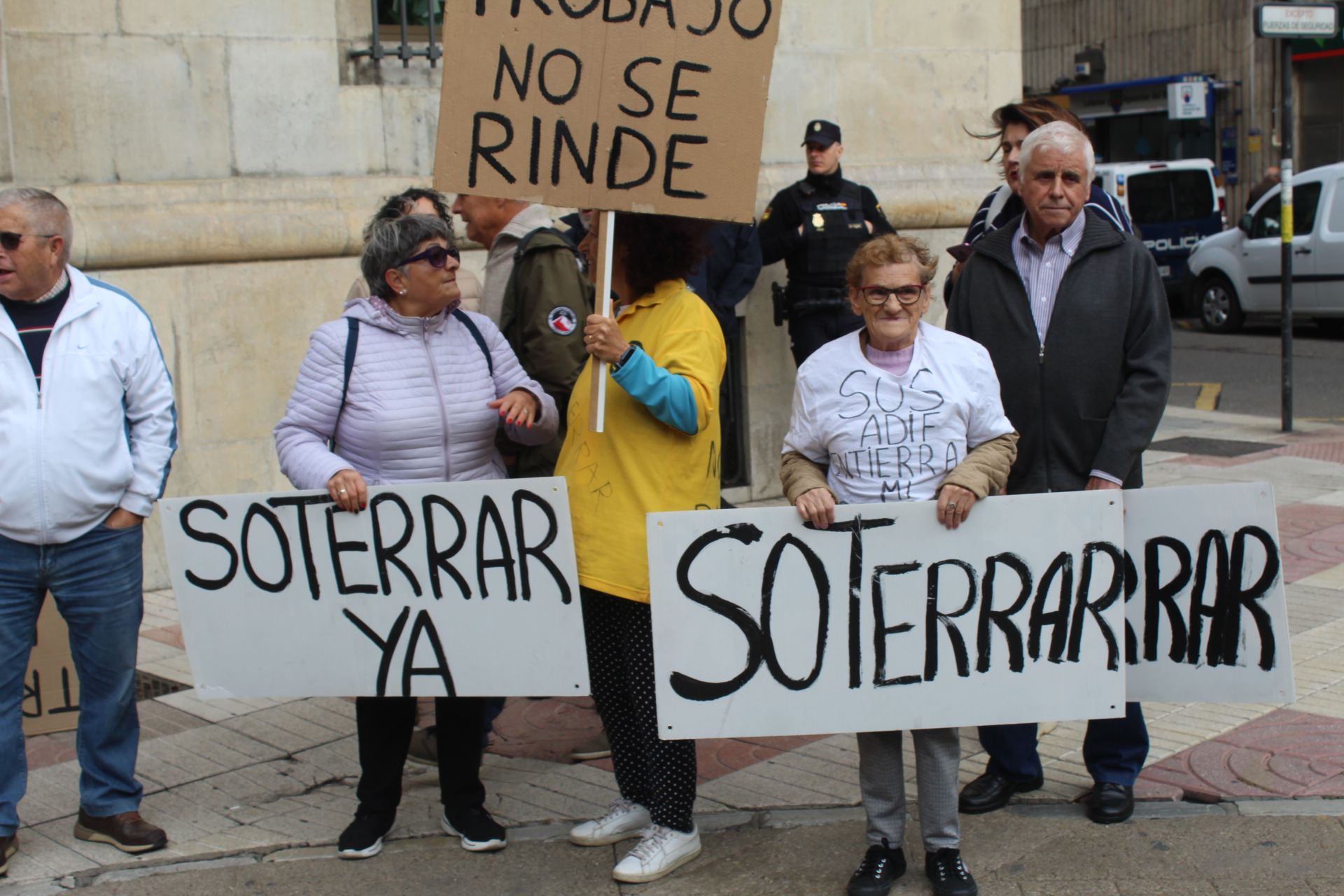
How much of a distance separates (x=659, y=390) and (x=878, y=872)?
1338 millimetres

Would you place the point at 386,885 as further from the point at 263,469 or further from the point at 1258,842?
the point at 263,469

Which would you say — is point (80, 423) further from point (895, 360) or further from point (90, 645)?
point (895, 360)

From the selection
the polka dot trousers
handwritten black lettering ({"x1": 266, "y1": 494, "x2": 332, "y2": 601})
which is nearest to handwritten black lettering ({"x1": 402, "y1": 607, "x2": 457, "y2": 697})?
handwritten black lettering ({"x1": 266, "y1": 494, "x2": 332, "y2": 601})

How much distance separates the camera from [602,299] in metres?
3.83

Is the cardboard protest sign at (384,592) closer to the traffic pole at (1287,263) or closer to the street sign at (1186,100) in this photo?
the traffic pole at (1287,263)

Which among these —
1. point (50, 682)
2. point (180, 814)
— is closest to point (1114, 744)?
point (180, 814)

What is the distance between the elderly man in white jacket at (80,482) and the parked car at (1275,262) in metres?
13.4

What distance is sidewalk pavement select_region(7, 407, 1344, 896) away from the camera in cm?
420

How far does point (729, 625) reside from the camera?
3.81 metres

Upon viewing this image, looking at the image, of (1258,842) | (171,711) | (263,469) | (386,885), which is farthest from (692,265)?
(263,469)

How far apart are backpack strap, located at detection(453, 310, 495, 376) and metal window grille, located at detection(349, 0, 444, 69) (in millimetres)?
3811

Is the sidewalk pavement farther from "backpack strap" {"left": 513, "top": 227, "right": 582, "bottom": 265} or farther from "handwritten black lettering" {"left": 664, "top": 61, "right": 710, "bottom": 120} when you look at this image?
"handwritten black lettering" {"left": 664, "top": 61, "right": 710, "bottom": 120}

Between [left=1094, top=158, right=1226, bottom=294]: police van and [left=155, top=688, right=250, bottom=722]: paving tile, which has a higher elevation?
[left=1094, top=158, right=1226, bottom=294]: police van

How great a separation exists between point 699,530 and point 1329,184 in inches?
581
